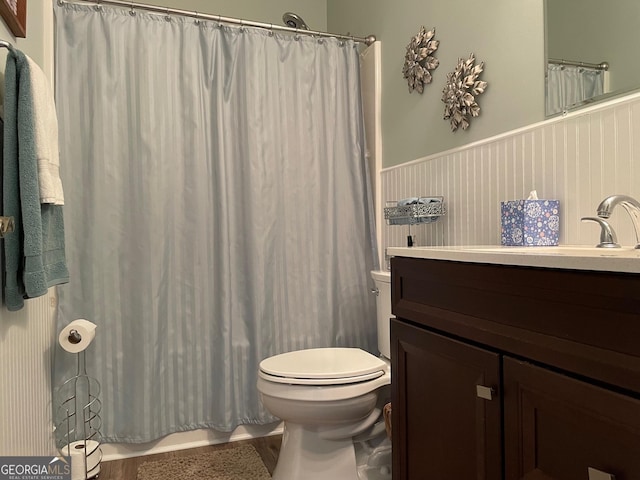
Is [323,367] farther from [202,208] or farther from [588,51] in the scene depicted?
[588,51]

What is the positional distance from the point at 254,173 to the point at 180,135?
350mm

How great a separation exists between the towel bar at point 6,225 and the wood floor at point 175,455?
Result: 1.13 meters

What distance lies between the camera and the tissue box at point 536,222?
1250 millimetres

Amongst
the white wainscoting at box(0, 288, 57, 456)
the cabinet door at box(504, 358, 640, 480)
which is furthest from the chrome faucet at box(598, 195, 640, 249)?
the white wainscoting at box(0, 288, 57, 456)

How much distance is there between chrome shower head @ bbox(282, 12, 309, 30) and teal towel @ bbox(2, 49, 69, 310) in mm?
1388

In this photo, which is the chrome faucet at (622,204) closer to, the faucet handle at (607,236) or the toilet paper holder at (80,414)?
the faucet handle at (607,236)

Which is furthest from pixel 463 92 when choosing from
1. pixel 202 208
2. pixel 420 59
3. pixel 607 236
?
pixel 202 208

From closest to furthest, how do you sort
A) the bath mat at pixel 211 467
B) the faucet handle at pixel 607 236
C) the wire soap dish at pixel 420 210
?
1. the faucet handle at pixel 607 236
2. the wire soap dish at pixel 420 210
3. the bath mat at pixel 211 467

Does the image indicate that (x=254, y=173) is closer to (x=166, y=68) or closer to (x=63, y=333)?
(x=166, y=68)

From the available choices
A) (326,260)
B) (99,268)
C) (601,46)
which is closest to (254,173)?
(326,260)

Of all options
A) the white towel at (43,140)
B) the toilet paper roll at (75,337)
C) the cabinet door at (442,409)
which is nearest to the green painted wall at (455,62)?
the cabinet door at (442,409)

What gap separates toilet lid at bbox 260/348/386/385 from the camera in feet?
5.21

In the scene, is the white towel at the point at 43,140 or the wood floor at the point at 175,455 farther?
the wood floor at the point at 175,455

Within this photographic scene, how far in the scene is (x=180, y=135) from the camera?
6.77 feet
